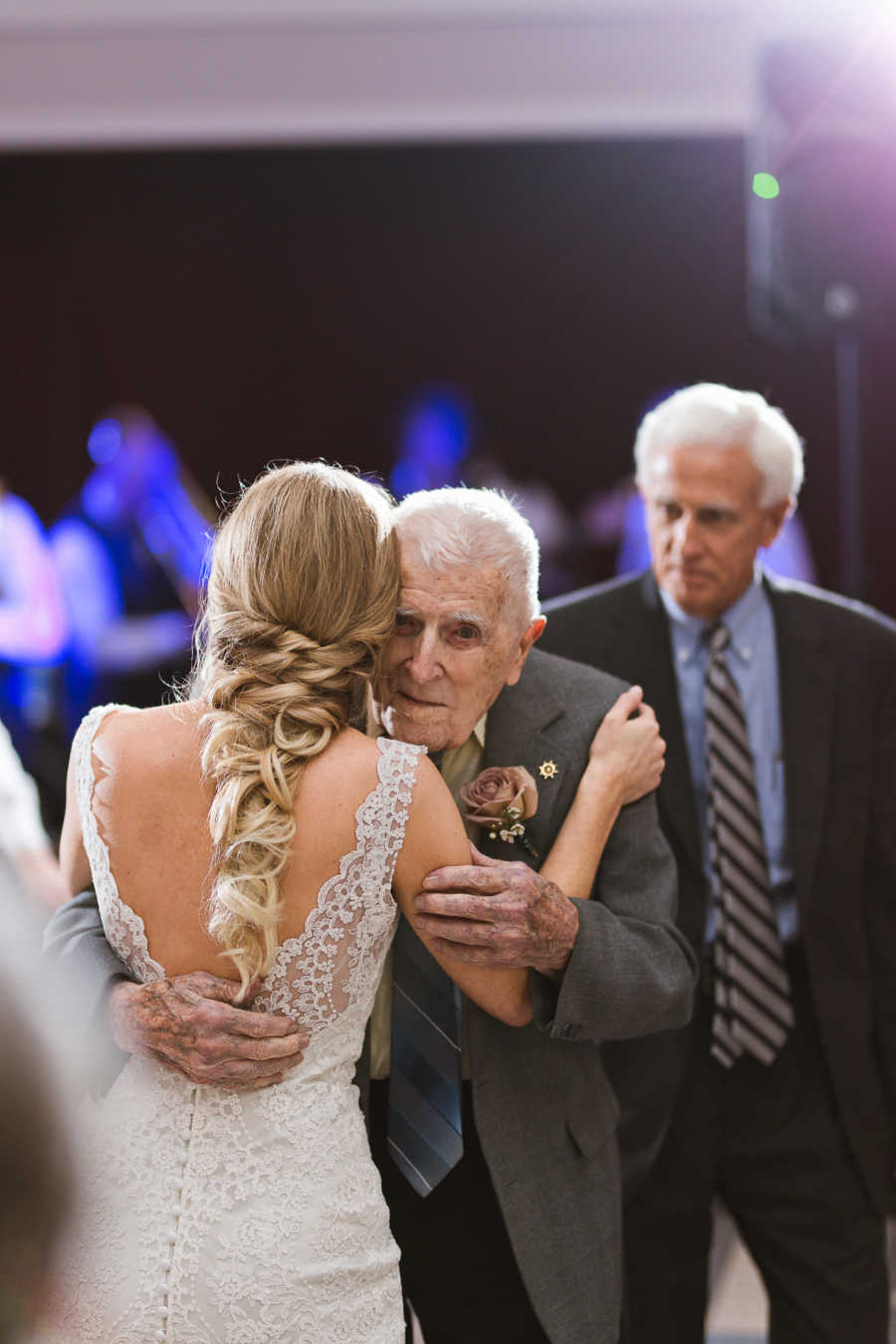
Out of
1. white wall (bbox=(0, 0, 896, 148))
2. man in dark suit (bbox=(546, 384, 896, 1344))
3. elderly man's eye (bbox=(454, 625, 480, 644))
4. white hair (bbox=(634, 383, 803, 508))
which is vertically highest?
white wall (bbox=(0, 0, 896, 148))

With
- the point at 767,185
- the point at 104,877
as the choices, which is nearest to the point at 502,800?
the point at 104,877

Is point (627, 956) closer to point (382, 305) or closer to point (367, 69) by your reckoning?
point (382, 305)

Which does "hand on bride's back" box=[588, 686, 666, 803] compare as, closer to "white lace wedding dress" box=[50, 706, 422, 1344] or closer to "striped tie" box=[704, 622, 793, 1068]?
"white lace wedding dress" box=[50, 706, 422, 1344]

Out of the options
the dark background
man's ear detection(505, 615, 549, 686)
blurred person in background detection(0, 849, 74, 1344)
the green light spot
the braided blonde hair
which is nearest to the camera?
blurred person in background detection(0, 849, 74, 1344)

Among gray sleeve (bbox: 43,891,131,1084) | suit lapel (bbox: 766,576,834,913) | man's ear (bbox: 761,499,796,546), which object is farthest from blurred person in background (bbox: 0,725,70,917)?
man's ear (bbox: 761,499,796,546)

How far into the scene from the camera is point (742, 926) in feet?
7.25

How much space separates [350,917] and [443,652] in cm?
35

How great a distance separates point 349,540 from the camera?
1394 millimetres

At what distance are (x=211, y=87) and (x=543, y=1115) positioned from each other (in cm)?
397

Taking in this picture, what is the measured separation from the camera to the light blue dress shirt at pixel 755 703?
2.26 metres

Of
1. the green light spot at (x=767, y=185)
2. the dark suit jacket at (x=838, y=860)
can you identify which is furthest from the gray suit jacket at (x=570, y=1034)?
the green light spot at (x=767, y=185)

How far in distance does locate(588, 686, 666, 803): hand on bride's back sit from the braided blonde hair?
0.41 meters

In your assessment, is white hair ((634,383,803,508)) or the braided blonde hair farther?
white hair ((634,383,803,508))

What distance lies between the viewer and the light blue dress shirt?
226 centimetres
